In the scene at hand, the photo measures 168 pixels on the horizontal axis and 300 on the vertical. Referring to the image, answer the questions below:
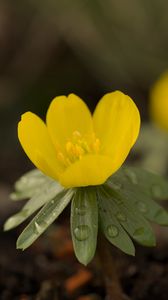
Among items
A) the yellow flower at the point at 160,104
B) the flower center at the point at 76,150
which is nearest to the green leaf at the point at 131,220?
the flower center at the point at 76,150

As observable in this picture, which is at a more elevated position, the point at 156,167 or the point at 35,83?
the point at 35,83

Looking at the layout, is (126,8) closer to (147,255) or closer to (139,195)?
(147,255)

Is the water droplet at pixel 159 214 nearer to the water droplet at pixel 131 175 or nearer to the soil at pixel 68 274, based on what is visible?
the water droplet at pixel 131 175

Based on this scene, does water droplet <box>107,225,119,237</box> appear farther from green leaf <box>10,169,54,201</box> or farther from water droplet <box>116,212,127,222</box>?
green leaf <box>10,169,54,201</box>

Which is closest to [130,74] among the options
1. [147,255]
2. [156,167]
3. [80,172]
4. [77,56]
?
[77,56]

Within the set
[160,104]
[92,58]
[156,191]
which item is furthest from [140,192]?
[92,58]

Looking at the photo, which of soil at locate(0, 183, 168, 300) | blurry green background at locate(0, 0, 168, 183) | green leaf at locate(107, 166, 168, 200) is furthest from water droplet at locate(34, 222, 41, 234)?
blurry green background at locate(0, 0, 168, 183)
